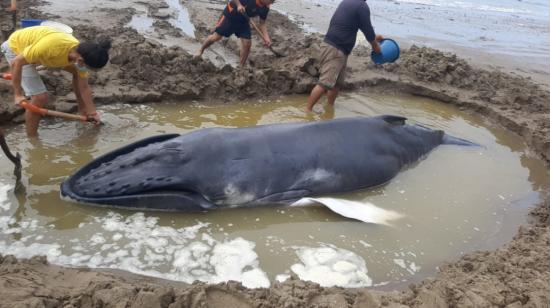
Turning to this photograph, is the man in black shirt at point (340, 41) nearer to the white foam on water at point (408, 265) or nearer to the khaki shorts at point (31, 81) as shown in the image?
the white foam on water at point (408, 265)

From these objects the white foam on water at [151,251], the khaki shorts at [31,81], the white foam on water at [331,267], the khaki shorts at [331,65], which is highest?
the khaki shorts at [331,65]

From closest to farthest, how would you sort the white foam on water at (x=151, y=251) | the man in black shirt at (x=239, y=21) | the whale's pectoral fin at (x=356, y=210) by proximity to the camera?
the white foam on water at (x=151, y=251) → the whale's pectoral fin at (x=356, y=210) → the man in black shirt at (x=239, y=21)

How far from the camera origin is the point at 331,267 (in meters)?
3.80

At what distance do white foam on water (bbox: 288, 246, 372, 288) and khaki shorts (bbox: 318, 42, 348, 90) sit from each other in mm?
3673

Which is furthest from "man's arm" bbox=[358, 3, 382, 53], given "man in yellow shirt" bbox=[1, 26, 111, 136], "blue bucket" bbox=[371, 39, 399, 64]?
"man in yellow shirt" bbox=[1, 26, 111, 136]

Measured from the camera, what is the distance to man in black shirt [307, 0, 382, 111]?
273 inches

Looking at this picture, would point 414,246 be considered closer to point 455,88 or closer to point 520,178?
point 520,178

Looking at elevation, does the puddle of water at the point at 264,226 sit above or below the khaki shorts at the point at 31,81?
below

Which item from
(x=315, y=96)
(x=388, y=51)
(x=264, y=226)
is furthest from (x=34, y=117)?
(x=388, y=51)

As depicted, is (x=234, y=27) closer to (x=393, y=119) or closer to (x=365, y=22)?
(x=365, y=22)

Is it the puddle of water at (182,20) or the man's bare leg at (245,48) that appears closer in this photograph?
the man's bare leg at (245,48)

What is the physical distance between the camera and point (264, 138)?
15.3 feet

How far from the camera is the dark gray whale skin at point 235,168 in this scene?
412 centimetres

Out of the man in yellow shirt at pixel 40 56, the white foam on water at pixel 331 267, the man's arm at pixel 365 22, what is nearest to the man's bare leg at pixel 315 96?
the man's arm at pixel 365 22
